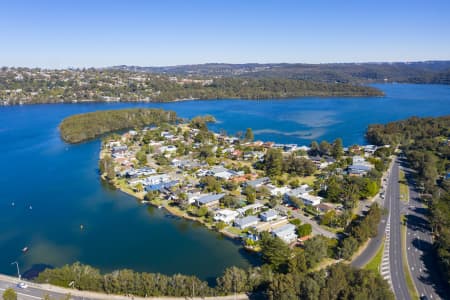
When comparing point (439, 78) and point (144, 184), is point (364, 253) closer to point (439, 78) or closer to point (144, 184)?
point (144, 184)

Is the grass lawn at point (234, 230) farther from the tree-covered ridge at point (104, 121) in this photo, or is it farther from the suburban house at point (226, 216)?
the tree-covered ridge at point (104, 121)

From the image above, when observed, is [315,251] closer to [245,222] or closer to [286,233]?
[286,233]

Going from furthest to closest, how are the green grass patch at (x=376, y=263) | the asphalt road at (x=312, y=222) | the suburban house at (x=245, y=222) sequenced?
the suburban house at (x=245, y=222), the asphalt road at (x=312, y=222), the green grass patch at (x=376, y=263)

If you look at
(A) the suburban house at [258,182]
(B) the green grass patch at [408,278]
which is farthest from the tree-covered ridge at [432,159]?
(A) the suburban house at [258,182]

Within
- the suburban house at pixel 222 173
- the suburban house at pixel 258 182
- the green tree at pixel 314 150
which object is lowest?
the suburban house at pixel 258 182

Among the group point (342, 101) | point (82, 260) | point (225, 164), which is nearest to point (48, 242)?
point (82, 260)

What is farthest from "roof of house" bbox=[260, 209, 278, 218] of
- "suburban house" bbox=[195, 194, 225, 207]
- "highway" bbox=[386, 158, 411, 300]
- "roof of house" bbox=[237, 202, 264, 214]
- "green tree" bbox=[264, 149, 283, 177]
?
"green tree" bbox=[264, 149, 283, 177]

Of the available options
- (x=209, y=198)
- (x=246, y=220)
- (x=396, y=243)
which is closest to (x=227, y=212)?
(x=246, y=220)
